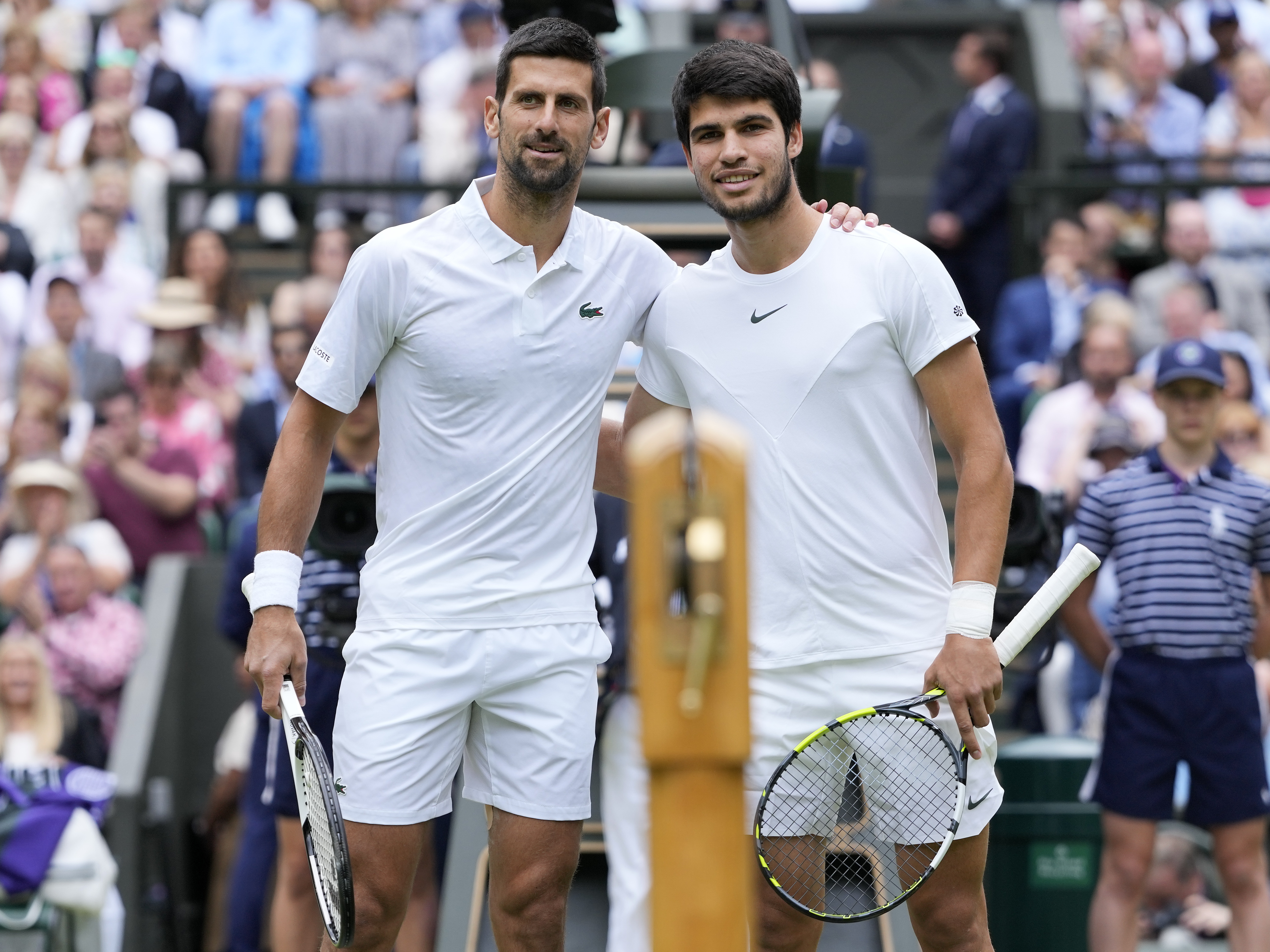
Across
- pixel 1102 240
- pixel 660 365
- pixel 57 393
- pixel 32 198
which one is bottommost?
pixel 660 365

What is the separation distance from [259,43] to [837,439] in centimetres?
928

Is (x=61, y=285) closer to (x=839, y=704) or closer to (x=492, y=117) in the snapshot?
(x=492, y=117)

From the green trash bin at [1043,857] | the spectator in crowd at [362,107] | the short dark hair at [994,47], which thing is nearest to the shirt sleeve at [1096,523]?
the green trash bin at [1043,857]

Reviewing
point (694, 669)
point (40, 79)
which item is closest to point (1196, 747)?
point (694, 669)

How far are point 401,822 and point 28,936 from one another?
3424 mm

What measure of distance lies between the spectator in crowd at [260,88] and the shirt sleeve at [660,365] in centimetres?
793

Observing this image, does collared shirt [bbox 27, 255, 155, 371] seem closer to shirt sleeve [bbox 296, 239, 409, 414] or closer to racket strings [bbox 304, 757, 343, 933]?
shirt sleeve [bbox 296, 239, 409, 414]

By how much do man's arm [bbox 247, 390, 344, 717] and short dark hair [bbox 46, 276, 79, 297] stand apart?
20.8 ft

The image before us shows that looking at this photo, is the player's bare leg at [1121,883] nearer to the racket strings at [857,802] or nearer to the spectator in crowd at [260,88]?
the racket strings at [857,802]

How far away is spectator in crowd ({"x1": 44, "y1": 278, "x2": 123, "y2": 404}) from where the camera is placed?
991cm

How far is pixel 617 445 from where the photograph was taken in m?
4.45

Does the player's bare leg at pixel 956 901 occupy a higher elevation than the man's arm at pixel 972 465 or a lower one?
lower

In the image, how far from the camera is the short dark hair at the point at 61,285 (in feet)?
33.0

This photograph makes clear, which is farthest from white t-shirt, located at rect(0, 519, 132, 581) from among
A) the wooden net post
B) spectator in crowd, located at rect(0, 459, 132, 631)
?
the wooden net post
